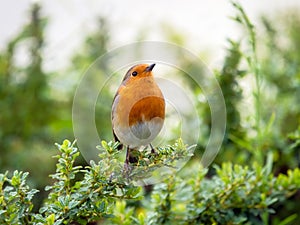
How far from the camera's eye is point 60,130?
1.31 metres

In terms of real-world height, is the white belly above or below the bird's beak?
below

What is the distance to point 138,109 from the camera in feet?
1.78

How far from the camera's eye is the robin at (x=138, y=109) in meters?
0.53

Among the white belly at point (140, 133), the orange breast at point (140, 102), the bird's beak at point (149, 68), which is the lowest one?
the white belly at point (140, 133)

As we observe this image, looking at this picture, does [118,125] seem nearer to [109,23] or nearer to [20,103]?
[20,103]

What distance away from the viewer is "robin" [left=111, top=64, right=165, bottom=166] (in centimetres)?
53

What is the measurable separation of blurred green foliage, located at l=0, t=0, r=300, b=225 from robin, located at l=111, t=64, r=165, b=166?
0.02m

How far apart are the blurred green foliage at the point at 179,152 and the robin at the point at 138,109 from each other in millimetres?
24

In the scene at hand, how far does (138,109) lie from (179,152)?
6 centimetres

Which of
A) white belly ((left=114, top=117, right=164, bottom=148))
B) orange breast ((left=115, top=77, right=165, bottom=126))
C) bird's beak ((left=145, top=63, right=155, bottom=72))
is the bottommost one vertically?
white belly ((left=114, top=117, right=164, bottom=148))

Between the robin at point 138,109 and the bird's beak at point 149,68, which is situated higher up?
the bird's beak at point 149,68

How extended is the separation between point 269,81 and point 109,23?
440mm

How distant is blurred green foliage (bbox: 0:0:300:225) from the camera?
0.58m

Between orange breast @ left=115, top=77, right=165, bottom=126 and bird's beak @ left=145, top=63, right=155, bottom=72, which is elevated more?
bird's beak @ left=145, top=63, right=155, bottom=72
